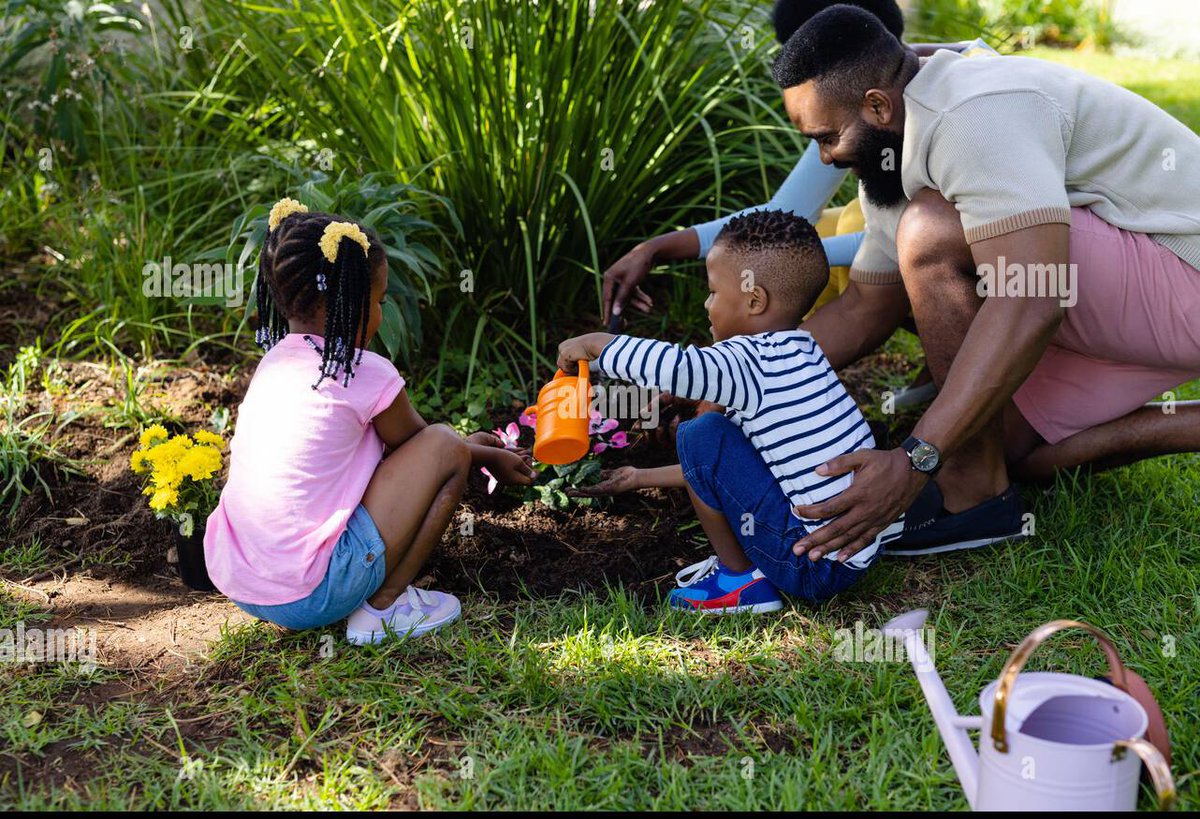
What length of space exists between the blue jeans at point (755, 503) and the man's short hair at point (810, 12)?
3.69 feet

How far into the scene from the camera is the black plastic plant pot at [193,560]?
8.28 feet

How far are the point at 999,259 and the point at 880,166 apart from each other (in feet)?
1.41

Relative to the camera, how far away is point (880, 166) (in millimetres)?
2598

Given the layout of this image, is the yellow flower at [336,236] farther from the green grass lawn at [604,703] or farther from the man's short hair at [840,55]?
the man's short hair at [840,55]

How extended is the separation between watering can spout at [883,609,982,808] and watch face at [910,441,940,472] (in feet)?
1.52

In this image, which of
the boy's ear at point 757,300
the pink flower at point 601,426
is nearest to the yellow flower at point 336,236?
the boy's ear at point 757,300

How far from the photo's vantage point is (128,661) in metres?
2.37

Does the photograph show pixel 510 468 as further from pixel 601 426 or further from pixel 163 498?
pixel 163 498

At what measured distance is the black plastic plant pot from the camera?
252 cm

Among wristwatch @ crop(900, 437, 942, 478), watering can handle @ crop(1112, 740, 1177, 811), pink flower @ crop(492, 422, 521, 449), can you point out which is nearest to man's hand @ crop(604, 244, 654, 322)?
pink flower @ crop(492, 422, 521, 449)

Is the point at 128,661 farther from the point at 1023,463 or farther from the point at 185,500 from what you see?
the point at 1023,463

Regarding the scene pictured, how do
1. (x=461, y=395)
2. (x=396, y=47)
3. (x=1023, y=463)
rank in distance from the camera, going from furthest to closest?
(x=396, y=47), (x=461, y=395), (x=1023, y=463)

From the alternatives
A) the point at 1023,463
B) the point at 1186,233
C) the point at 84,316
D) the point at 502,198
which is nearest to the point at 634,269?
the point at 502,198

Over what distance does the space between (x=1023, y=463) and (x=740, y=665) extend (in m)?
1.04
